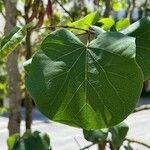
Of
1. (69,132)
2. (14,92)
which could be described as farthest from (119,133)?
(69,132)

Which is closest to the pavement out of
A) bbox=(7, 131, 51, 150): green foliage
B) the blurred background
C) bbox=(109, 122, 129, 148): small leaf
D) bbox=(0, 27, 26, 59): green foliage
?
the blurred background

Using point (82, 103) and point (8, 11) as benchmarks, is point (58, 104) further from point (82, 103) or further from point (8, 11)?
point (8, 11)

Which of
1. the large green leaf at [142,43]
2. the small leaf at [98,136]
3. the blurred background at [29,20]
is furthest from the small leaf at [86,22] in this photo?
the small leaf at [98,136]

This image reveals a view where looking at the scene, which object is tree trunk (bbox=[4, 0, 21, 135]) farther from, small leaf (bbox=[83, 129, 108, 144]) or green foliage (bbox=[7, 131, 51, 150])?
small leaf (bbox=[83, 129, 108, 144])

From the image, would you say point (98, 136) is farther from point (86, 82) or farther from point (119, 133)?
point (86, 82)

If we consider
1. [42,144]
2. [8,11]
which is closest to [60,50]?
[42,144]
